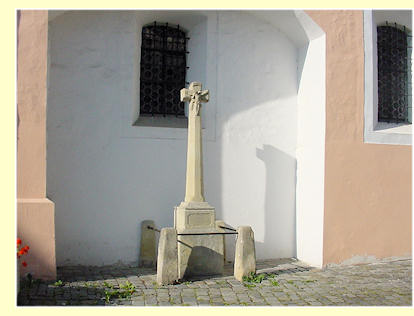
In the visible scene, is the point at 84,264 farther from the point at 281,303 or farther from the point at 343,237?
the point at 343,237

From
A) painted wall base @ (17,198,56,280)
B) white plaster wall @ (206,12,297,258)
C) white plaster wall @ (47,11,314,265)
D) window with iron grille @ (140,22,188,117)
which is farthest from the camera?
window with iron grille @ (140,22,188,117)

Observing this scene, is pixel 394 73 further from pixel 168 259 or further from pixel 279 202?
pixel 168 259

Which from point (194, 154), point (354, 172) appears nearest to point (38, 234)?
point (194, 154)

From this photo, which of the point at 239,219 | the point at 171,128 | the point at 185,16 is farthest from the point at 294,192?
the point at 185,16

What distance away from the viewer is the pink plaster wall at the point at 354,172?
7926 millimetres

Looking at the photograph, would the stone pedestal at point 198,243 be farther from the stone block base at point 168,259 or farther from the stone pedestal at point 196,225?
the stone block base at point 168,259

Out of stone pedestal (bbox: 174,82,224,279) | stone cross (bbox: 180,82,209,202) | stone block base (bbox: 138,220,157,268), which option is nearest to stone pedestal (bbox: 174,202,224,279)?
stone pedestal (bbox: 174,82,224,279)

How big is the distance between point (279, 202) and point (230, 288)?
267 centimetres

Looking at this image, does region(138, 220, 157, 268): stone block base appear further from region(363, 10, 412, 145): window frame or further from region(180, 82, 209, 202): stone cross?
region(363, 10, 412, 145): window frame

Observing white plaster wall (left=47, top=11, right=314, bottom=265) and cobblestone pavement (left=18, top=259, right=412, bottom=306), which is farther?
white plaster wall (left=47, top=11, right=314, bottom=265)

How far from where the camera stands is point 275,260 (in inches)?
334

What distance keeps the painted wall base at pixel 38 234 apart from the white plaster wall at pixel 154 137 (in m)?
1.25

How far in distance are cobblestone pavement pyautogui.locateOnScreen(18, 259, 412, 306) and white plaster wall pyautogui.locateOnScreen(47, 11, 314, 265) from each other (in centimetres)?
90

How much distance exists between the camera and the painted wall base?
6.29m
